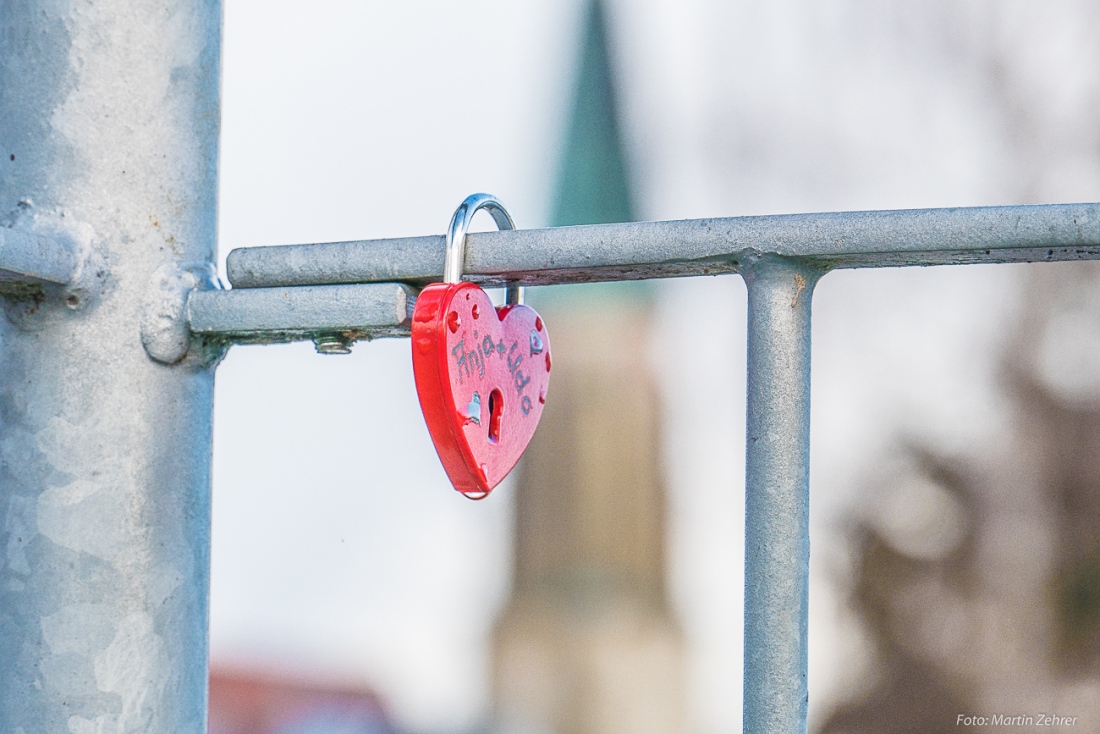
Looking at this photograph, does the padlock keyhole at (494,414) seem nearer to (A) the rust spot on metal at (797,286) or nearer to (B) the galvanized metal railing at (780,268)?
(B) the galvanized metal railing at (780,268)

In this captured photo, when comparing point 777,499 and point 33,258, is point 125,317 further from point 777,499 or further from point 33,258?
point 777,499

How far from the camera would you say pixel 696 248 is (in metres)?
0.69

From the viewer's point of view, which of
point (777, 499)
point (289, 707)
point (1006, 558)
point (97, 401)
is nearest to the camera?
point (777, 499)

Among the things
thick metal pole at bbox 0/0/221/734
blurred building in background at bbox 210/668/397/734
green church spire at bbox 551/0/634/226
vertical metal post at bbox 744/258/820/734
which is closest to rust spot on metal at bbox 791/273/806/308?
vertical metal post at bbox 744/258/820/734

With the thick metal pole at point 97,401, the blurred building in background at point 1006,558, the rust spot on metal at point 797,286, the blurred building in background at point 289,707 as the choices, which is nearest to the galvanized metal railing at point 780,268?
the rust spot on metal at point 797,286

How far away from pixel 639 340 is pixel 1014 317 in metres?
9.05

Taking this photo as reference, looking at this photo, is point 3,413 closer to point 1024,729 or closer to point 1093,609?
point 1093,609

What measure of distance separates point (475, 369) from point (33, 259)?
0.27 meters

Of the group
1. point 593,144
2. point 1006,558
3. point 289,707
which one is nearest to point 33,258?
point 1006,558

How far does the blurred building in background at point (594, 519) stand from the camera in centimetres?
2527

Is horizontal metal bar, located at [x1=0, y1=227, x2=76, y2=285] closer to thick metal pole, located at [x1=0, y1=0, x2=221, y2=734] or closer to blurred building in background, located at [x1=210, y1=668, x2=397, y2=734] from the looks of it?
thick metal pole, located at [x1=0, y1=0, x2=221, y2=734]

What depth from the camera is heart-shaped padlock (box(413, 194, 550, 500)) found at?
718 mm

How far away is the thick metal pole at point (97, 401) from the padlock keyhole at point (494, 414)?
20 cm

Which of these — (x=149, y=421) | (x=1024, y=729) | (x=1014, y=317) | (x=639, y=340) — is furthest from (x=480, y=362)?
(x=639, y=340)
